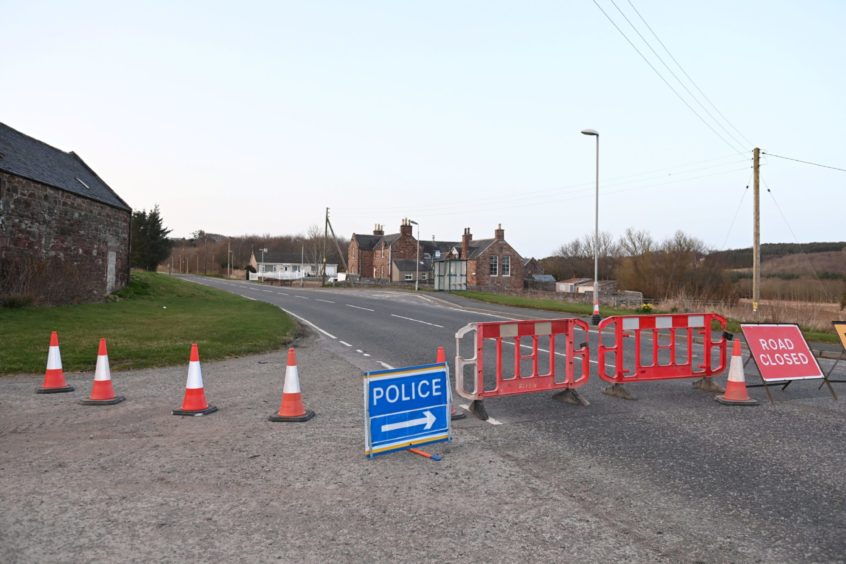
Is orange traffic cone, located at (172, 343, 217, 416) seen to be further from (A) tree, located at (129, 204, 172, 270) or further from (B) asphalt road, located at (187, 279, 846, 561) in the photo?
(A) tree, located at (129, 204, 172, 270)

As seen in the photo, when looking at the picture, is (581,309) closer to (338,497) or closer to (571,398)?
(571,398)

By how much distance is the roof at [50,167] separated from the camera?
67.4 feet

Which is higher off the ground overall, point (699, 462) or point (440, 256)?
point (440, 256)

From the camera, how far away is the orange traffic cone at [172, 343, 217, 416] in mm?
7289

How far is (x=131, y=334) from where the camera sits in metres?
14.8

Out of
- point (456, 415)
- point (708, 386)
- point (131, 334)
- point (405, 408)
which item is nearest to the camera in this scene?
point (405, 408)

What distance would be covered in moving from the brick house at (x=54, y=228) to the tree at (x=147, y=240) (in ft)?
90.7

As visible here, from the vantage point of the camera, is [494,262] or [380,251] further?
[380,251]

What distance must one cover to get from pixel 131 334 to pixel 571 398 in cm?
1169

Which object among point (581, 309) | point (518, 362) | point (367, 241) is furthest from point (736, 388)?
point (367, 241)

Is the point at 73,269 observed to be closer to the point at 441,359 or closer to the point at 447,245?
the point at 441,359

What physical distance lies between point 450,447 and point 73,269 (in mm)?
21468

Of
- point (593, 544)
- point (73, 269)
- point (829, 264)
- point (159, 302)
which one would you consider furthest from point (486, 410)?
point (829, 264)

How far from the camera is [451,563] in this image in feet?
11.3
